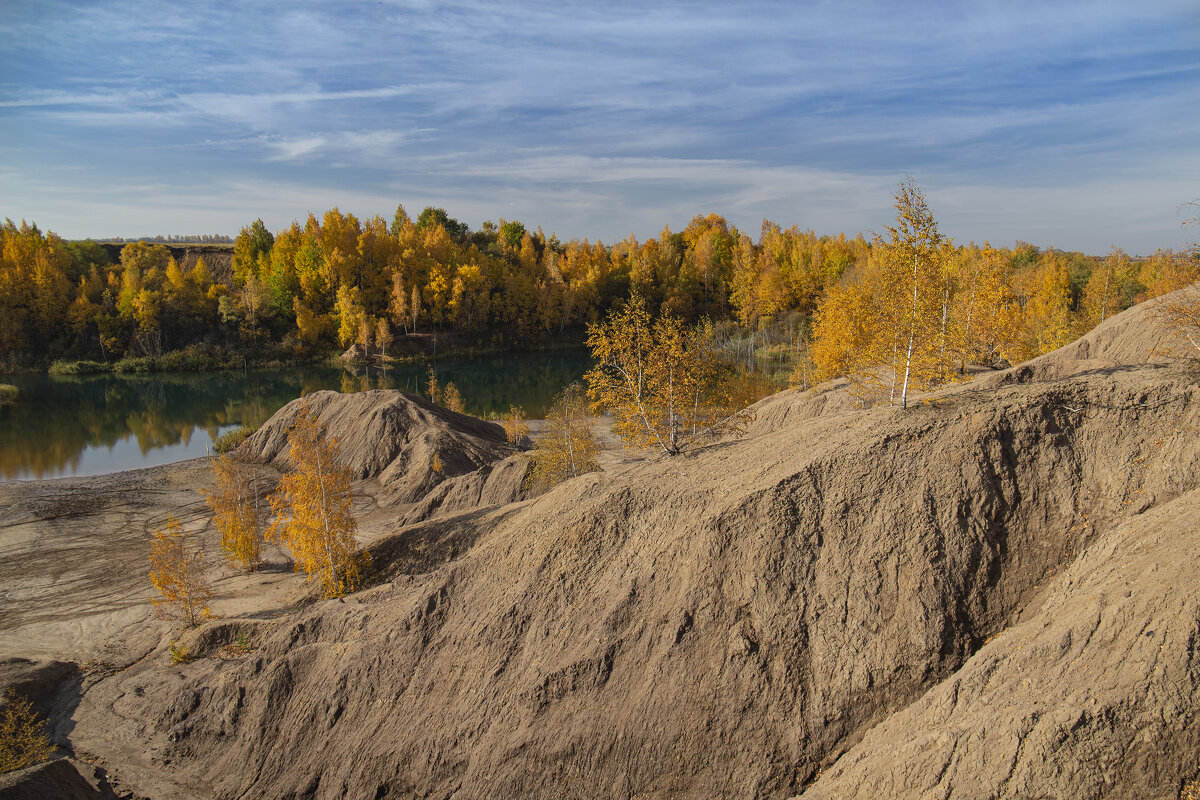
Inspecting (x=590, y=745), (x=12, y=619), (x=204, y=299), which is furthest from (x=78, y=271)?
(x=590, y=745)

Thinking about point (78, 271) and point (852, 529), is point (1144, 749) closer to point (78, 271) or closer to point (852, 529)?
point (852, 529)

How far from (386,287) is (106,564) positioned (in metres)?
78.4

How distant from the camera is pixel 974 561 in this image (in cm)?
1223

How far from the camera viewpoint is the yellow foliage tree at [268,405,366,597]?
20016 mm

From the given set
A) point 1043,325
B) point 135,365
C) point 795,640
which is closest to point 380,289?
point 135,365

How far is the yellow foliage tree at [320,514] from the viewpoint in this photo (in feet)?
65.7

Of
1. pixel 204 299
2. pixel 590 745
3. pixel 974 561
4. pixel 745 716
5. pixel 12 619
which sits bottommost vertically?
pixel 12 619

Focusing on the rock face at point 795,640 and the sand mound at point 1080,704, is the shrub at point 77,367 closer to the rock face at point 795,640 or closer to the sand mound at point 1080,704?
the rock face at point 795,640

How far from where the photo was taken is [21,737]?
15.2 meters

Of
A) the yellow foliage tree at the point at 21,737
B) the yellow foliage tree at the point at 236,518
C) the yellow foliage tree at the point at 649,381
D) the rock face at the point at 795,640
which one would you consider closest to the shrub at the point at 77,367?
the yellow foliage tree at the point at 236,518

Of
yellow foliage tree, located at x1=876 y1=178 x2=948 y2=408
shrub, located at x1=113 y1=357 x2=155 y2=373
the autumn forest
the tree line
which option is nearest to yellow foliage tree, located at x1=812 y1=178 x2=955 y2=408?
yellow foliage tree, located at x1=876 y1=178 x2=948 y2=408

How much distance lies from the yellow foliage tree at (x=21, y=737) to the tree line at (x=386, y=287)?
60293 mm

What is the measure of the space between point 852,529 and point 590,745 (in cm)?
663

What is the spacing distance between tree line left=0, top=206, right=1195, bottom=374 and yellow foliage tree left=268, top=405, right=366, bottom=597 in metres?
53.1
